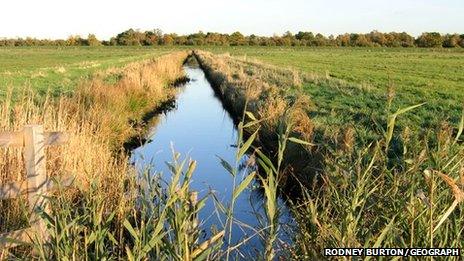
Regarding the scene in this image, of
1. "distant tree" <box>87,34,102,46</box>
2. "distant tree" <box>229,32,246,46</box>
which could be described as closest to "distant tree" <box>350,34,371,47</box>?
"distant tree" <box>229,32,246,46</box>

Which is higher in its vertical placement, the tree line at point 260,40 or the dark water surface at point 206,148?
the tree line at point 260,40

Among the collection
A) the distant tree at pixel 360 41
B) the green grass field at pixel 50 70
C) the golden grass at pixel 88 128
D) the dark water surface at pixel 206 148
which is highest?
the distant tree at pixel 360 41

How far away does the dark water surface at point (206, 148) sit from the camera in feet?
24.1

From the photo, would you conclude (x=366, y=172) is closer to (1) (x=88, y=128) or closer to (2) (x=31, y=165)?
(2) (x=31, y=165)

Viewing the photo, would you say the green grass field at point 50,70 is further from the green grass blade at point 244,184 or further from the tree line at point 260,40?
the tree line at point 260,40

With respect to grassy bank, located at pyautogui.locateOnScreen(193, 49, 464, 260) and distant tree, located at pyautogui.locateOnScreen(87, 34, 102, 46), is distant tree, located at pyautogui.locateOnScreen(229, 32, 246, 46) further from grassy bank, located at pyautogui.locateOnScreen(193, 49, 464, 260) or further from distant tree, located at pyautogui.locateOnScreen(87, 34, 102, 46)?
grassy bank, located at pyautogui.locateOnScreen(193, 49, 464, 260)

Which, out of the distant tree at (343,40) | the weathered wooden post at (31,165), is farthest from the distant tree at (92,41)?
the weathered wooden post at (31,165)

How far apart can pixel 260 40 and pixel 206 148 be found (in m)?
114

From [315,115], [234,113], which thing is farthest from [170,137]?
[315,115]

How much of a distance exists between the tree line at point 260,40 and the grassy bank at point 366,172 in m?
93.4

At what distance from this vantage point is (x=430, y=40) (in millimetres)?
104875

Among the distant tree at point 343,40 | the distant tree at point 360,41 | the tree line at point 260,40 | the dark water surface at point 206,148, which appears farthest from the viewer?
the distant tree at point 343,40

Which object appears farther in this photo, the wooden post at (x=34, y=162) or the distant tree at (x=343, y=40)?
the distant tree at (x=343, y=40)

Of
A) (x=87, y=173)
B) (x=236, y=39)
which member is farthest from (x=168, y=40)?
(x=87, y=173)
